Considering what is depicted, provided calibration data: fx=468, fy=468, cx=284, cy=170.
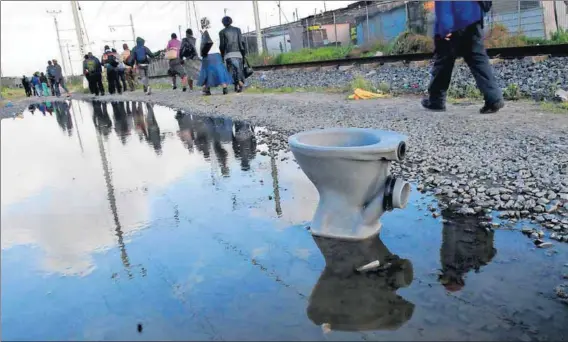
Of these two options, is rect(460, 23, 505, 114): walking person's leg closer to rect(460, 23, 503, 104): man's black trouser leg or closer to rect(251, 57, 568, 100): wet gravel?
rect(460, 23, 503, 104): man's black trouser leg

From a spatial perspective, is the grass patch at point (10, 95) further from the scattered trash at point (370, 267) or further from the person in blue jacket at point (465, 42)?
the scattered trash at point (370, 267)

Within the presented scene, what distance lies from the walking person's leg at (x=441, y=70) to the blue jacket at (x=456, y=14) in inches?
8.5

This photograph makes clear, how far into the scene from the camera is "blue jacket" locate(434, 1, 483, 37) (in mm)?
5875

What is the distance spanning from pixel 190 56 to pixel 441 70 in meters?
9.91

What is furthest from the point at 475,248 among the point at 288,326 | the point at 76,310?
the point at 76,310

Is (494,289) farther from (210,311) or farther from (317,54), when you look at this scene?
(317,54)

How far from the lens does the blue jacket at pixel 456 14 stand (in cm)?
588

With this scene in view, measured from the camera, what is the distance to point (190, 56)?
577 inches

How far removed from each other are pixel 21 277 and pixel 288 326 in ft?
5.65

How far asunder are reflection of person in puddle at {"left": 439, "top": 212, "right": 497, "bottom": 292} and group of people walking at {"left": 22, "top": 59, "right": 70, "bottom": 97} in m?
20.1

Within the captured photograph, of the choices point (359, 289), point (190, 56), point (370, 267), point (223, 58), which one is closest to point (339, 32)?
point (190, 56)

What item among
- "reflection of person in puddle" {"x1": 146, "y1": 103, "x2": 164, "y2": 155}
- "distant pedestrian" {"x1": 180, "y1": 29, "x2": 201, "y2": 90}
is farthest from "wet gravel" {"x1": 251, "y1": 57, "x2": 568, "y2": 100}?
"reflection of person in puddle" {"x1": 146, "y1": 103, "x2": 164, "y2": 155}

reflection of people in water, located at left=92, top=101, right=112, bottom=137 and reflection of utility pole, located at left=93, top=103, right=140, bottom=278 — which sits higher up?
reflection of people in water, located at left=92, top=101, right=112, bottom=137

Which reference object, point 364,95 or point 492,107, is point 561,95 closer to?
point 492,107
